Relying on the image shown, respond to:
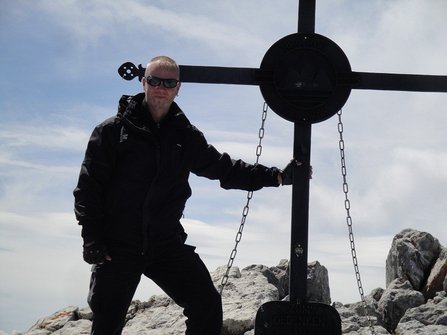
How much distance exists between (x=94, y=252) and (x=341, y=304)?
17.9 ft

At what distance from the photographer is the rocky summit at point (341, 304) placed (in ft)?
24.4

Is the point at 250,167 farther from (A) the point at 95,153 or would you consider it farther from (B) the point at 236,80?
(A) the point at 95,153

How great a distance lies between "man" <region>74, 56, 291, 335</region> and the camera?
15.4 feet

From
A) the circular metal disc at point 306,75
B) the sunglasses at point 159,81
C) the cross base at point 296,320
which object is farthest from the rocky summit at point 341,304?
the sunglasses at point 159,81

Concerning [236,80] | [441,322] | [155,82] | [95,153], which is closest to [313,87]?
[236,80]

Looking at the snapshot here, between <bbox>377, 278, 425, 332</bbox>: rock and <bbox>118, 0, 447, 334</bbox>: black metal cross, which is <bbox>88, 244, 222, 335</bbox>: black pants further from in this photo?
<bbox>377, 278, 425, 332</bbox>: rock

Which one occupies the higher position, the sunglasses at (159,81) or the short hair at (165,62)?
the short hair at (165,62)

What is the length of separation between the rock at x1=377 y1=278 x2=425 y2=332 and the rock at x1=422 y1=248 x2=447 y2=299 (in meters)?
0.38

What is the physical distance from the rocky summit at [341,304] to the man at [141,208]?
226cm

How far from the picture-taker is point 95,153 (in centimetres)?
473

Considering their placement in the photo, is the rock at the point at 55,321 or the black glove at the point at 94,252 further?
the rock at the point at 55,321

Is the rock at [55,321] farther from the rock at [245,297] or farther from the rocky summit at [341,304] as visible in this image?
the rock at [245,297]

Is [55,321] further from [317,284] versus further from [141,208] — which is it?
[141,208]

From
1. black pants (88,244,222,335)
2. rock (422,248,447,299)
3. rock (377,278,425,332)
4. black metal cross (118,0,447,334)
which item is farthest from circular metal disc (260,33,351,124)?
rock (422,248,447,299)
